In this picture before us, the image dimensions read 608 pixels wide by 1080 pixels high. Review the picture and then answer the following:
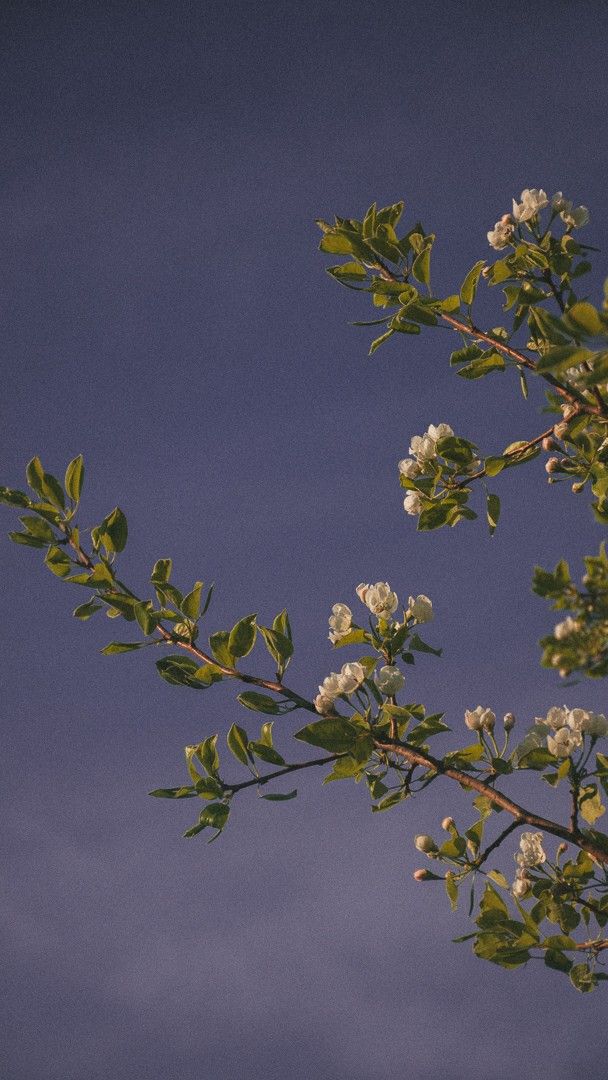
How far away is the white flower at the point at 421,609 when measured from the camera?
2.59 metres

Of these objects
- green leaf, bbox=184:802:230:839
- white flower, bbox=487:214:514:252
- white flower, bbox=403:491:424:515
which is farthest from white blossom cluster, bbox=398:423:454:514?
green leaf, bbox=184:802:230:839

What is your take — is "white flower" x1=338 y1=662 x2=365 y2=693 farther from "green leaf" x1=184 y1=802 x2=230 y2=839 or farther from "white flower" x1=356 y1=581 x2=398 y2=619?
"green leaf" x1=184 y1=802 x2=230 y2=839

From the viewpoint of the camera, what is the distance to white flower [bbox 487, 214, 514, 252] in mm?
2715

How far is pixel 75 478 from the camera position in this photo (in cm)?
257

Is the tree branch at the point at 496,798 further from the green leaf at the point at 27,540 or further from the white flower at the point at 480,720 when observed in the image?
the green leaf at the point at 27,540

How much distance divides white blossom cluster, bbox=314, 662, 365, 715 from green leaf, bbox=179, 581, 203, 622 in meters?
0.41

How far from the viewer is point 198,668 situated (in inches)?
97.3

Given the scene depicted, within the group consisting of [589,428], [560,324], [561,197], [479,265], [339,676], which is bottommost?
[339,676]

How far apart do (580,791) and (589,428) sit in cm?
99

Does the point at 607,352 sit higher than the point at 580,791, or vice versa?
the point at 607,352

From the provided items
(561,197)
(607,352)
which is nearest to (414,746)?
(607,352)

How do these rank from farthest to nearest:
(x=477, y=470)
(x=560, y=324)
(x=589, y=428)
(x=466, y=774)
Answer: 1. (x=477, y=470)
2. (x=589, y=428)
3. (x=466, y=774)
4. (x=560, y=324)

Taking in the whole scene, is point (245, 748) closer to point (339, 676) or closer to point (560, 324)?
point (339, 676)

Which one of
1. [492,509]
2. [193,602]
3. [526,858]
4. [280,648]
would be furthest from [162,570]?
[526,858]
